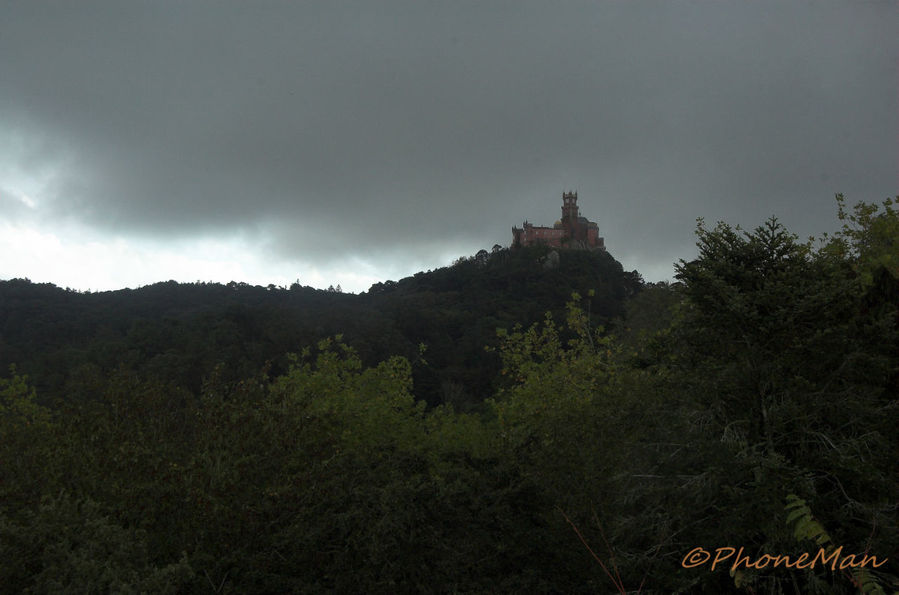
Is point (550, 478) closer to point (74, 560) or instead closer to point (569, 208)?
point (74, 560)

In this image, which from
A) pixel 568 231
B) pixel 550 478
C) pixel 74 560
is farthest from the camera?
pixel 568 231

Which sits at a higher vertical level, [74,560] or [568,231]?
[568,231]

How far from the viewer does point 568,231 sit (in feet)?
416

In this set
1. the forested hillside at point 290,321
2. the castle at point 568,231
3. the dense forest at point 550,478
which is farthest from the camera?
the castle at point 568,231

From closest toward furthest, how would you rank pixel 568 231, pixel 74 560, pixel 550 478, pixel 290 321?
1. pixel 74 560
2. pixel 550 478
3. pixel 290 321
4. pixel 568 231

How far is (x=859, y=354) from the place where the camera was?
9.13 m

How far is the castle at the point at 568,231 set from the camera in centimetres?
12500

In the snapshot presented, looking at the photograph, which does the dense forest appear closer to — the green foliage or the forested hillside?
the green foliage

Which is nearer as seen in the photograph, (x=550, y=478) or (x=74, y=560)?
(x=74, y=560)

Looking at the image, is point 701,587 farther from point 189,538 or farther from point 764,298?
point 189,538

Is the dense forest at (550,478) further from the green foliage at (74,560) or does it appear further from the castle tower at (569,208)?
the castle tower at (569,208)

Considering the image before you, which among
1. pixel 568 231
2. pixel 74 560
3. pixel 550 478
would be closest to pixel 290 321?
pixel 550 478

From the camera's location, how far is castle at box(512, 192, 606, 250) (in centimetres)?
12500

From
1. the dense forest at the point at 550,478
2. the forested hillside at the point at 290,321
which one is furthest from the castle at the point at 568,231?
the dense forest at the point at 550,478
